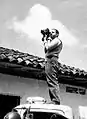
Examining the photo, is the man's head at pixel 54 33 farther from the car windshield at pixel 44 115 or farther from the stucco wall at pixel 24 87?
the stucco wall at pixel 24 87

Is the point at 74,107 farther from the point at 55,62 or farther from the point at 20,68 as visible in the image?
the point at 55,62

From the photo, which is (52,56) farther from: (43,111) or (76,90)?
(76,90)

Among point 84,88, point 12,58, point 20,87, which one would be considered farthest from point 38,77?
point 84,88

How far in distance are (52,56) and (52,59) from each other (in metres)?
0.07

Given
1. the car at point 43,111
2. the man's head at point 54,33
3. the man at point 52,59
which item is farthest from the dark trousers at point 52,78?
the car at point 43,111

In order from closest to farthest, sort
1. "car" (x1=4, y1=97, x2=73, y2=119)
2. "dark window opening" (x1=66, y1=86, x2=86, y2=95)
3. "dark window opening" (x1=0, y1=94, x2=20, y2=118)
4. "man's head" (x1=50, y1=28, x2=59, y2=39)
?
"car" (x1=4, y1=97, x2=73, y2=119)
"man's head" (x1=50, y1=28, x2=59, y2=39)
"dark window opening" (x1=0, y1=94, x2=20, y2=118)
"dark window opening" (x1=66, y1=86, x2=86, y2=95)

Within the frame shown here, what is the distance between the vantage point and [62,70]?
887 cm

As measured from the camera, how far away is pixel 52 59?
21.7 ft

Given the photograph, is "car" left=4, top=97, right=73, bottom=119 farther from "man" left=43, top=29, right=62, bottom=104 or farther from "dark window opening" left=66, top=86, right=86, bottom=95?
"dark window opening" left=66, top=86, right=86, bottom=95

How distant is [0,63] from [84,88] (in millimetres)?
3936

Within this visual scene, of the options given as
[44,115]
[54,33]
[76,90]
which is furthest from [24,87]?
[44,115]

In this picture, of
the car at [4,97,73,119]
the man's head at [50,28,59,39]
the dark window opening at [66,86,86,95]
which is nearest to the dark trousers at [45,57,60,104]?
the man's head at [50,28,59,39]

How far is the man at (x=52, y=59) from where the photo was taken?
21.3 feet

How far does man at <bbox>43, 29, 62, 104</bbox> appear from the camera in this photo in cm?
650
